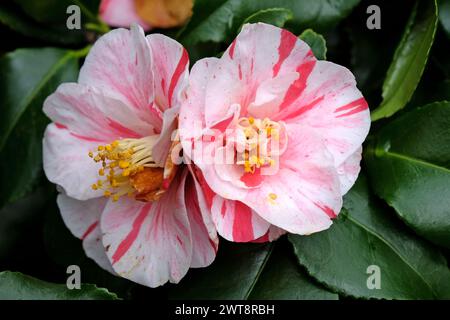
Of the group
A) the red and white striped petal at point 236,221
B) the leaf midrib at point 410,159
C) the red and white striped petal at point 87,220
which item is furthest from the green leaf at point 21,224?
the leaf midrib at point 410,159

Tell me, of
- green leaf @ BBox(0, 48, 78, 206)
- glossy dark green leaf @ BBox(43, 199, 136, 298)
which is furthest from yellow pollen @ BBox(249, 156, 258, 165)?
green leaf @ BBox(0, 48, 78, 206)

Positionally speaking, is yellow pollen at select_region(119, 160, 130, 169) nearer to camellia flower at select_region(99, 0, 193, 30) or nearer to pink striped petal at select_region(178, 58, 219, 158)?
pink striped petal at select_region(178, 58, 219, 158)

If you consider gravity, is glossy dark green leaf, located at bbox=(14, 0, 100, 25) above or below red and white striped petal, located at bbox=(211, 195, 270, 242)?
above

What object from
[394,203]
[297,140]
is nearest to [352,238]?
[394,203]

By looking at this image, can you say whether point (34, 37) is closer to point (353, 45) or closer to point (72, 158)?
point (72, 158)

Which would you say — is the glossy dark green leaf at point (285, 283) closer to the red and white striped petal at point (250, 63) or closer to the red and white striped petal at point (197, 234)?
the red and white striped petal at point (197, 234)
